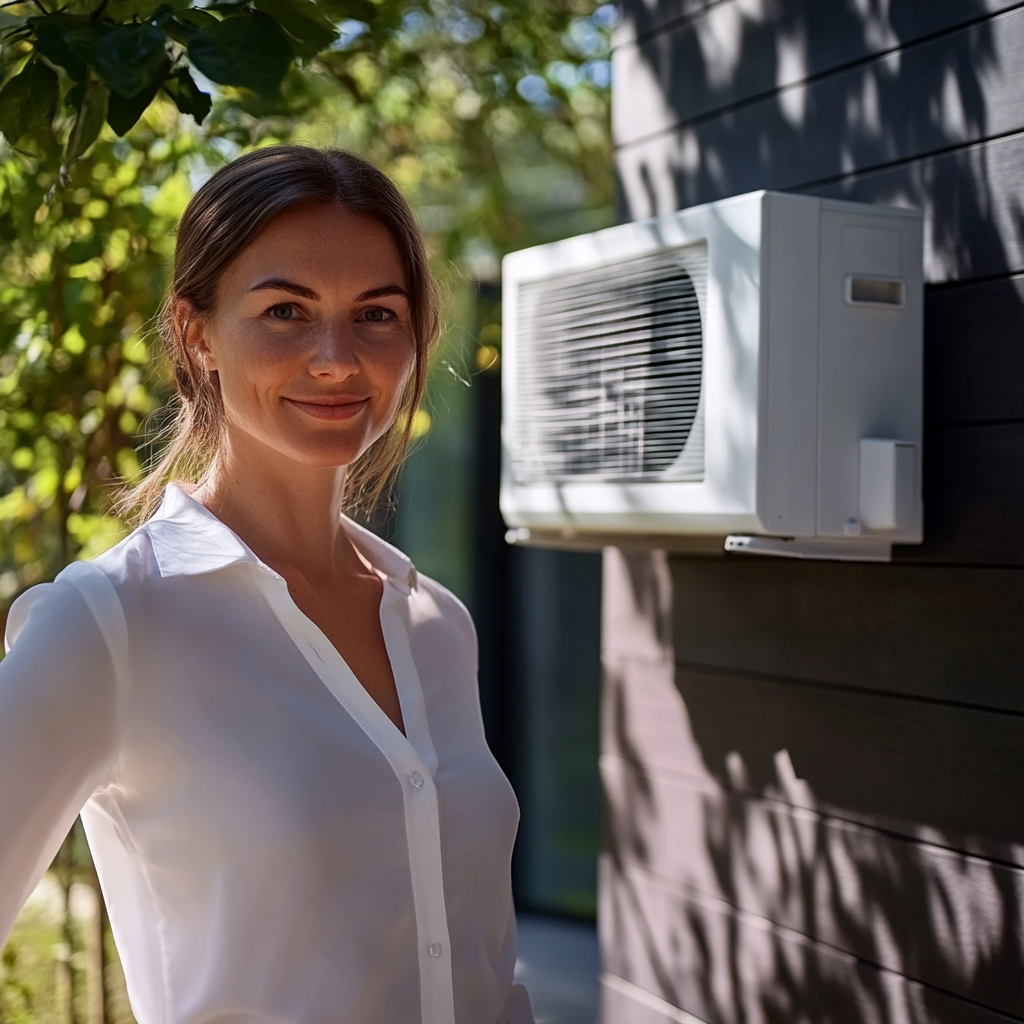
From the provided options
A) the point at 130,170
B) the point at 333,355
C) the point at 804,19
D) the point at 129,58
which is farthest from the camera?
the point at 130,170

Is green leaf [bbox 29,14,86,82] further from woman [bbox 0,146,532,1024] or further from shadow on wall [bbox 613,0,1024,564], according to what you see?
shadow on wall [bbox 613,0,1024,564]

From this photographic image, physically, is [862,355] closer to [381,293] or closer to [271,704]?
[381,293]

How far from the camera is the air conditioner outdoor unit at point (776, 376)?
1.91 metres

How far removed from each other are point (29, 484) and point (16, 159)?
3.65 feet

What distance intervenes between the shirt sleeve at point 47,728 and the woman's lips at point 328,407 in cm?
33

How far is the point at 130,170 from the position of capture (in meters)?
2.85

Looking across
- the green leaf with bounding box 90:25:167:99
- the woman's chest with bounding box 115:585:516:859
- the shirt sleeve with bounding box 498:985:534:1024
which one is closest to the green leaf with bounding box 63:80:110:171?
the green leaf with bounding box 90:25:167:99

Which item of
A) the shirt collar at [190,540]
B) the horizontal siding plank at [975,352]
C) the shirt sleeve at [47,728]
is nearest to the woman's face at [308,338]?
the shirt collar at [190,540]

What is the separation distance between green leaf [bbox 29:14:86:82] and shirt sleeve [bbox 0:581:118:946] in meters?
0.50

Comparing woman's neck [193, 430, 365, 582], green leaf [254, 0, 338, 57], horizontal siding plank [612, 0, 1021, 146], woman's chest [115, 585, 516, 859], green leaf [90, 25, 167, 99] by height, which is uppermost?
horizontal siding plank [612, 0, 1021, 146]

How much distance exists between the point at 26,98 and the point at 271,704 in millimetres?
677

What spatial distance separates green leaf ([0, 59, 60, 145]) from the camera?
1456mm

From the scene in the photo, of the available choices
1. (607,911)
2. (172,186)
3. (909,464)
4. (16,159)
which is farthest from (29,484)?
(909,464)

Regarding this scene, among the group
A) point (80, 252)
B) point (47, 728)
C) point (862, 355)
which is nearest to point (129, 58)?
point (47, 728)
